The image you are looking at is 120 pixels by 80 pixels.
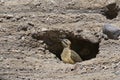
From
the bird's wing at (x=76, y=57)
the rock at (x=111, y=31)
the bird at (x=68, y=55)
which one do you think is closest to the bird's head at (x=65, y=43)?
the bird at (x=68, y=55)

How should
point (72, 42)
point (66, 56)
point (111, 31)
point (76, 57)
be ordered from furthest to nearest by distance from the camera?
point (72, 42) → point (66, 56) → point (76, 57) → point (111, 31)

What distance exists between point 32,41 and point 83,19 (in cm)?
57

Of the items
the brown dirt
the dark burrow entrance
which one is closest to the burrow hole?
the brown dirt

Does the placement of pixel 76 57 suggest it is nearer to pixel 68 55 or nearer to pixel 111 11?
pixel 68 55

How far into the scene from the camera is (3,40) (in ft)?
15.4

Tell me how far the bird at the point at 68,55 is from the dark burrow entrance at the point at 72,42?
62 mm

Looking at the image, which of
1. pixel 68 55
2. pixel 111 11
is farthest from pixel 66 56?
pixel 111 11

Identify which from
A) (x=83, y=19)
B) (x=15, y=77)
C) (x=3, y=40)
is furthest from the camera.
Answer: (x=83, y=19)

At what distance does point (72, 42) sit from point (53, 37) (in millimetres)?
234

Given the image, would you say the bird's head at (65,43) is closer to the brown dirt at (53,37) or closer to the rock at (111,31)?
the brown dirt at (53,37)

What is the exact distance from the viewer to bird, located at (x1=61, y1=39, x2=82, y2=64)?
4.85m

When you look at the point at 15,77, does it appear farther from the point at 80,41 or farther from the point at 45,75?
the point at 80,41

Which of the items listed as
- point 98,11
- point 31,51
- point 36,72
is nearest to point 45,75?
A: point 36,72

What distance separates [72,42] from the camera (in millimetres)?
5117
